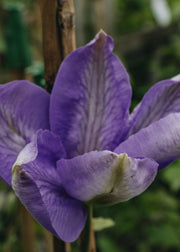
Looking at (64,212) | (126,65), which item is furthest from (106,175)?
(126,65)

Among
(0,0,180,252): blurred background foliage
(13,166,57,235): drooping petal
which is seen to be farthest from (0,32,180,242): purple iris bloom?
(0,0,180,252): blurred background foliage

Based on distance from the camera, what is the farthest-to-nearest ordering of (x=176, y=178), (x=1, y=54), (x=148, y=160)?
(x=1, y=54) < (x=176, y=178) < (x=148, y=160)

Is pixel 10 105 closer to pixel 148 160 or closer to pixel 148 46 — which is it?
pixel 148 160

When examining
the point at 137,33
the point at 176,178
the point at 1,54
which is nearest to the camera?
the point at 176,178

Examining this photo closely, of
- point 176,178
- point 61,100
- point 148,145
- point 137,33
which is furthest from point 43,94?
point 137,33

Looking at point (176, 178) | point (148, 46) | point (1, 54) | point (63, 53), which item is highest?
point (63, 53)

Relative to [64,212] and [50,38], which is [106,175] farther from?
[50,38]
